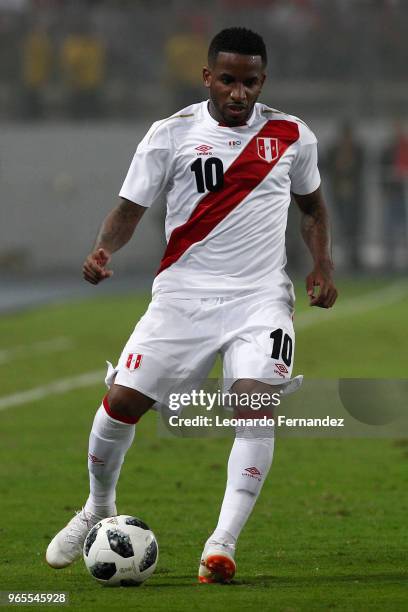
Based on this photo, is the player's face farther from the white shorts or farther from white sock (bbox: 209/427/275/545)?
white sock (bbox: 209/427/275/545)

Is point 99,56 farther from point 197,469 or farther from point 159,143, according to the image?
point 159,143

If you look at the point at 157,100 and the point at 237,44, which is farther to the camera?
the point at 157,100

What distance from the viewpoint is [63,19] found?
28375 millimetres

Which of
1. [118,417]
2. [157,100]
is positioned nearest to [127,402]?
[118,417]

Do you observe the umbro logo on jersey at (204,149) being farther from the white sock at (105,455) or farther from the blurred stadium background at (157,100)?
the blurred stadium background at (157,100)

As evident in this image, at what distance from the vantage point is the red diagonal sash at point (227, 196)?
654 centimetres

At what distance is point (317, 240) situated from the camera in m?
6.81

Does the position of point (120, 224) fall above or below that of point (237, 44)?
below

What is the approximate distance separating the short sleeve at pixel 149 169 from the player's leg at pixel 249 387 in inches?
24.1

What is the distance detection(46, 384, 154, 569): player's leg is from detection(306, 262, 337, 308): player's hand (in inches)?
32.5

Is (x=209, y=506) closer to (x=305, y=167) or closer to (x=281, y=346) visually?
(x=281, y=346)

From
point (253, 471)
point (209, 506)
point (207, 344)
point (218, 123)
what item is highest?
point (218, 123)

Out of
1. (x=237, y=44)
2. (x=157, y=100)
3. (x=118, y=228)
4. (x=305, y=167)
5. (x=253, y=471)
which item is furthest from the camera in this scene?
(x=157, y=100)

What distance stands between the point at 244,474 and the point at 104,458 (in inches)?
25.8
